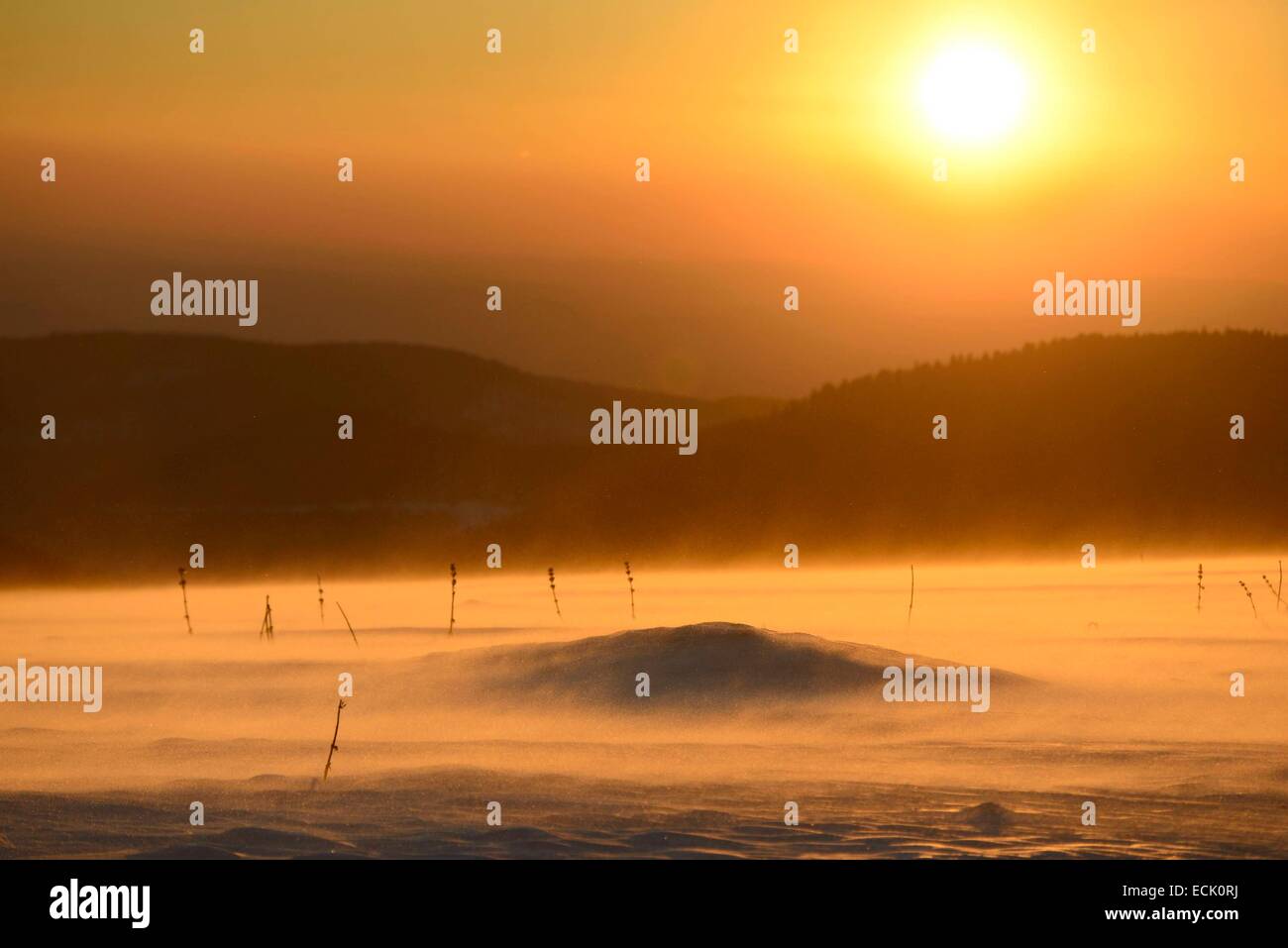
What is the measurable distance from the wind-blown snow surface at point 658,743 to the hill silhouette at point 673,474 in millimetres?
53414

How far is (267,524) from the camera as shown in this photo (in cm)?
9325

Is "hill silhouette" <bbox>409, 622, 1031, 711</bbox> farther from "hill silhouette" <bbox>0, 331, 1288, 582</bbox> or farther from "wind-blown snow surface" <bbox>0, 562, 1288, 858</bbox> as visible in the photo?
"hill silhouette" <bbox>0, 331, 1288, 582</bbox>

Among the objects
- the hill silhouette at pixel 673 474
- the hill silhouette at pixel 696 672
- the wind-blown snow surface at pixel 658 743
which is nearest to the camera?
the wind-blown snow surface at pixel 658 743

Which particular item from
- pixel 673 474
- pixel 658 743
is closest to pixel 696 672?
pixel 658 743

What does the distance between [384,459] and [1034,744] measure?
95.2 metres

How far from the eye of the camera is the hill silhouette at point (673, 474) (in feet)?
288

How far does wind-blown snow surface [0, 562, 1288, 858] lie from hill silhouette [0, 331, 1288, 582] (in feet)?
175

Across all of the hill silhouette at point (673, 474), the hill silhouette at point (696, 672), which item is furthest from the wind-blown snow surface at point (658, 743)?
the hill silhouette at point (673, 474)

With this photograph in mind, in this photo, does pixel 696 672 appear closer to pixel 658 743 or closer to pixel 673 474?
pixel 658 743

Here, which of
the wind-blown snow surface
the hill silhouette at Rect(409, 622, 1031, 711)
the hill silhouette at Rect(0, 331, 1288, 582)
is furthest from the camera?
the hill silhouette at Rect(0, 331, 1288, 582)

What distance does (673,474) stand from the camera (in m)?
99.4

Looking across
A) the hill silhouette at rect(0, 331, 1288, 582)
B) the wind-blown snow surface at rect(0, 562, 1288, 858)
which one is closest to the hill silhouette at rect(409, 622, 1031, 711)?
the wind-blown snow surface at rect(0, 562, 1288, 858)

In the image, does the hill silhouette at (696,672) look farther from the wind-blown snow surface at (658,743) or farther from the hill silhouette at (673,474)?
the hill silhouette at (673,474)

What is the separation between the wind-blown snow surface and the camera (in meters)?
13.8
